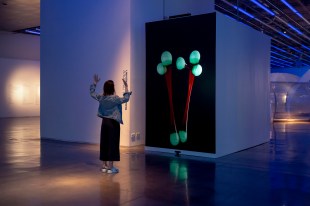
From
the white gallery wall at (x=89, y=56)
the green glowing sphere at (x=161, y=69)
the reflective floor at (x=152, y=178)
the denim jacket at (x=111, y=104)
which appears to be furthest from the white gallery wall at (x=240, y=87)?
the denim jacket at (x=111, y=104)

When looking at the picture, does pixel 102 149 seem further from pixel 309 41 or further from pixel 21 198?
pixel 309 41

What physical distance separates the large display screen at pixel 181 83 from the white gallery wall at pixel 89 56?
0.77 metres

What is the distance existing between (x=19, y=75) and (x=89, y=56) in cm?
1302

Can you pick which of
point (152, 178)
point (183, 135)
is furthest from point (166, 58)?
point (152, 178)

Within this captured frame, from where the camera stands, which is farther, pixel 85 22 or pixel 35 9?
pixel 35 9

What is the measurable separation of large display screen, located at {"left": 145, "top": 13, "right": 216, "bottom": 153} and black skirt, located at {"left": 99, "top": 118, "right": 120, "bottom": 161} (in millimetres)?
2267

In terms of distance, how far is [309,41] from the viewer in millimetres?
23969

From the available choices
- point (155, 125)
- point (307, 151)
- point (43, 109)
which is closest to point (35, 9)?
point (43, 109)

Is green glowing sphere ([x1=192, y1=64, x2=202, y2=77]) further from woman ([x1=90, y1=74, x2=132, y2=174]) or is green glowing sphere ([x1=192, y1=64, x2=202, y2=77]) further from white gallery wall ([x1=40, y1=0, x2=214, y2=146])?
woman ([x1=90, y1=74, x2=132, y2=174])

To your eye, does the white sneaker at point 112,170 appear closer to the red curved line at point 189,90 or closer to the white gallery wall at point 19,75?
the red curved line at point 189,90

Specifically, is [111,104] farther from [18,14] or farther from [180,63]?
[18,14]

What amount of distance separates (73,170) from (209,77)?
3.35 m

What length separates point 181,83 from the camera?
8391 mm

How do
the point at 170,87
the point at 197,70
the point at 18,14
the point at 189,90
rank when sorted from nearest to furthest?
the point at 197,70 < the point at 189,90 < the point at 170,87 < the point at 18,14
